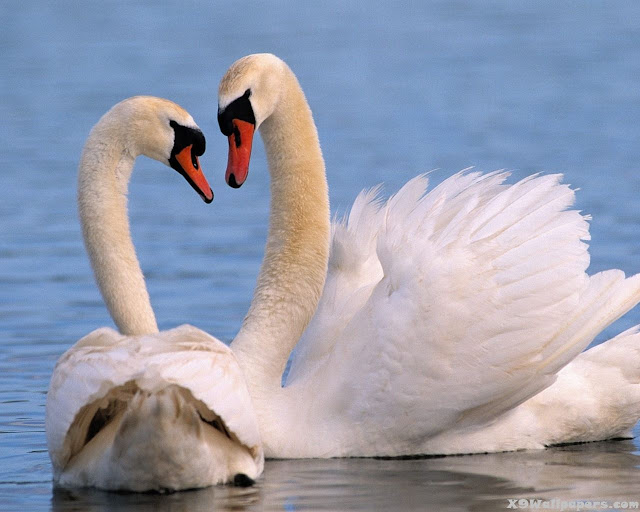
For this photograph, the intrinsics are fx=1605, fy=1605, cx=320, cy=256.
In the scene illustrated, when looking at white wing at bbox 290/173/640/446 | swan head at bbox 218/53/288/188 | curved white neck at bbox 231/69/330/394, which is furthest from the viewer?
curved white neck at bbox 231/69/330/394

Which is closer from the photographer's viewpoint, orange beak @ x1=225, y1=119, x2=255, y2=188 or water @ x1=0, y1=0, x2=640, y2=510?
water @ x1=0, y1=0, x2=640, y2=510

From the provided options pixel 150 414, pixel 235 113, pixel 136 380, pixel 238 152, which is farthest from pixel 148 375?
pixel 235 113

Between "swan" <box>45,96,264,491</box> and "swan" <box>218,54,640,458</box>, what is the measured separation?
0.53m

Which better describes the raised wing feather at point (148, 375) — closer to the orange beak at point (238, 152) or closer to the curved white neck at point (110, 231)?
the curved white neck at point (110, 231)

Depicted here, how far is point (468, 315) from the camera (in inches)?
313

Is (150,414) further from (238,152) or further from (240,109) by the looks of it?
(240,109)

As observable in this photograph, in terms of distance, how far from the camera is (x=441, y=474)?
7.77 metres

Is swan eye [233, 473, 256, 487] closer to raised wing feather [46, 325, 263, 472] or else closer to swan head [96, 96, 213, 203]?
raised wing feather [46, 325, 263, 472]

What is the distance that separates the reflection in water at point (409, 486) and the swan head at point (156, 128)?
1648 mm

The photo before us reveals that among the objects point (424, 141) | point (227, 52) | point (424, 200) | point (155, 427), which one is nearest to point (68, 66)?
point (227, 52)

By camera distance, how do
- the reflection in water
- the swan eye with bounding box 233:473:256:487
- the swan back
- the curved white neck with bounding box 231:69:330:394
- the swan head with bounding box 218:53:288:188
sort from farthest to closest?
1. the curved white neck with bounding box 231:69:330:394
2. the swan head with bounding box 218:53:288:188
3. the swan eye with bounding box 233:473:256:487
4. the reflection in water
5. the swan back

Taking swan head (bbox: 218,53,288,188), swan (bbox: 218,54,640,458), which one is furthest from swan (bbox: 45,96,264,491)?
swan (bbox: 218,54,640,458)

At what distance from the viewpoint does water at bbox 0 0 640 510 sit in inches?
304

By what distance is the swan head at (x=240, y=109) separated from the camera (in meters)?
8.24
